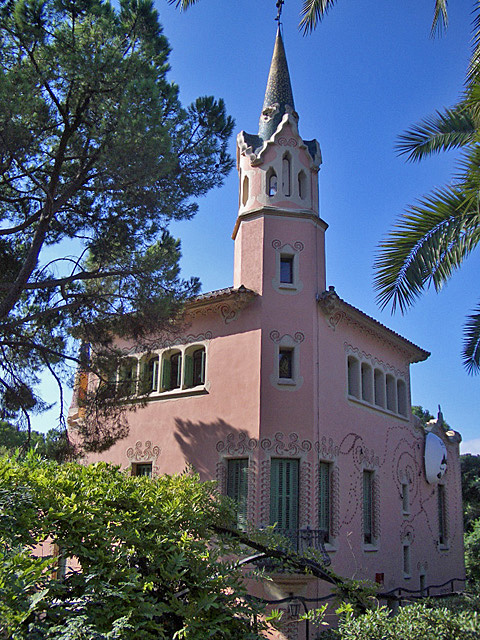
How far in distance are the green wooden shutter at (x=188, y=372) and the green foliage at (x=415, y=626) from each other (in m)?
11.2

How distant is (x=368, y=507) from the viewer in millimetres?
16703

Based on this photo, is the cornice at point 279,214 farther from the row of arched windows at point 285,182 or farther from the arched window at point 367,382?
the arched window at point 367,382

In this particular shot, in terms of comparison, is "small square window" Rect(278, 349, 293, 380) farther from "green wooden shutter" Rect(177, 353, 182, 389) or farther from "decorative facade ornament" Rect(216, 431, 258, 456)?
"green wooden shutter" Rect(177, 353, 182, 389)

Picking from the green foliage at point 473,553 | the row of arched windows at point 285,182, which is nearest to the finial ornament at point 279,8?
the row of arched windows at point 285,182

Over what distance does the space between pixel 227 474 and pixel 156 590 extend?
9.46 m

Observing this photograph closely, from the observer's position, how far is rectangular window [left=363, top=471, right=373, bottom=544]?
53.6 feet

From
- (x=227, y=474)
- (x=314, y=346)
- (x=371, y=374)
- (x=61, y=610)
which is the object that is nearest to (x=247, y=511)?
(x=227, y=474)

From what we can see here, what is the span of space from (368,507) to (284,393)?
4848 millimetres

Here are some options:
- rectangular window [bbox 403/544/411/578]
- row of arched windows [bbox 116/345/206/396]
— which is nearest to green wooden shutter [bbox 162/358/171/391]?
row of arched windows [bbox 116/345/206/396]

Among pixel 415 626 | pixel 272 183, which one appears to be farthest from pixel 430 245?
pixel 272 183

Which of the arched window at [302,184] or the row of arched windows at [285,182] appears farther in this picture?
the arched window at [302,184]

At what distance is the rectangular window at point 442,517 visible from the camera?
21578 millimetres

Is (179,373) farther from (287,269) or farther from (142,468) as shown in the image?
(287,269)

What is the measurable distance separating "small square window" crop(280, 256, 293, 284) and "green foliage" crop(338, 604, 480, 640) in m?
11.0
